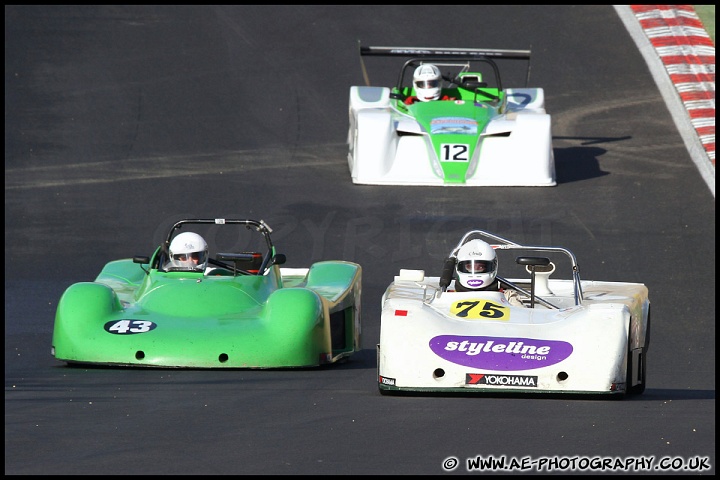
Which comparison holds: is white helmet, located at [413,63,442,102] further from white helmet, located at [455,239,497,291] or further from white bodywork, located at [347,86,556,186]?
white helmet, located at [455,239,497,291]

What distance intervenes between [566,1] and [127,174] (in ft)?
39.7

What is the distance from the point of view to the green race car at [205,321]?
36.9 ft

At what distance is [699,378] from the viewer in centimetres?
1175

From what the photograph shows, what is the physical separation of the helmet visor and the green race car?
1.32 metres

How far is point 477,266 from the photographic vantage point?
36.6ft

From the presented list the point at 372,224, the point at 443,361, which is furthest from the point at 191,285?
the point at 372,224

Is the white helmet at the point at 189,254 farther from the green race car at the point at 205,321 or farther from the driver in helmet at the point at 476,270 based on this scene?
the driver in helmet at the point at 476,270

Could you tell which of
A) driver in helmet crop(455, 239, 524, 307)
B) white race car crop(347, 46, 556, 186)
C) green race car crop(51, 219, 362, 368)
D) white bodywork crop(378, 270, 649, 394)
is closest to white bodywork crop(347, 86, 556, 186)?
white race car crop(347, 46, 556, 186)

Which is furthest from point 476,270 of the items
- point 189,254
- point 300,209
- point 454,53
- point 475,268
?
point 454,53

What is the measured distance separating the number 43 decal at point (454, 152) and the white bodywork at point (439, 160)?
11cm

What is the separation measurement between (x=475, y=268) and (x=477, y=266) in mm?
22

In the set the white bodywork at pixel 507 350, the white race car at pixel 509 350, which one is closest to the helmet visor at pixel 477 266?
the white race car at pixel 509 350

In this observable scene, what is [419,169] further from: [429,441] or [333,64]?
[429,441]

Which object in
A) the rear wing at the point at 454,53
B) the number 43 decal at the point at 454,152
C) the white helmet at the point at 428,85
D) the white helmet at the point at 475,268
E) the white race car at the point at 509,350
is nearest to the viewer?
the white race car at the point at 509,350
